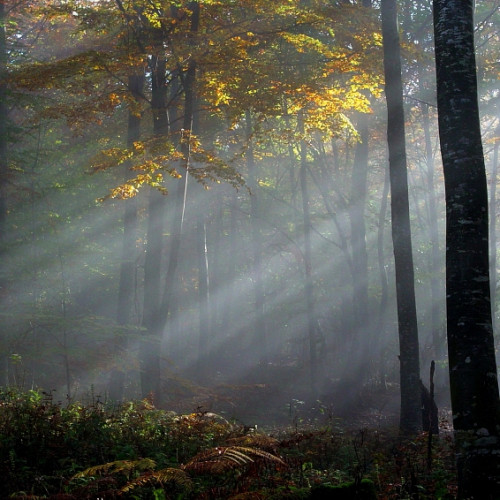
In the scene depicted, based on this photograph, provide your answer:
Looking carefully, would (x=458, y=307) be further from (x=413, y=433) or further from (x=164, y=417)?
(x=413, y=433)

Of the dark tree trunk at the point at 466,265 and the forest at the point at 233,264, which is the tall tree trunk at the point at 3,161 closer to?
the forest at the point at 233,264

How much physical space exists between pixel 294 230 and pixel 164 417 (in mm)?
21284

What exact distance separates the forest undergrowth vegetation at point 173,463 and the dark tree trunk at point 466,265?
1.65 feet

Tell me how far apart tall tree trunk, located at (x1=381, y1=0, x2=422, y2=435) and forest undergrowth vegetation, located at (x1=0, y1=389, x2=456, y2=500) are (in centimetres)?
359

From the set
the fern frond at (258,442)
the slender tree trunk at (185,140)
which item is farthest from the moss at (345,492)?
the slender tree trunk at (185,140)

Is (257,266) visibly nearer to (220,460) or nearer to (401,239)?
(401,239)

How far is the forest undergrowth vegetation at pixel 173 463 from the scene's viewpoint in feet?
14.4

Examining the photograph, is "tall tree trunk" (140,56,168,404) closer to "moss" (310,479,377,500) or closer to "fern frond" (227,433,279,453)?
"fern frond" (227,433,279,453)

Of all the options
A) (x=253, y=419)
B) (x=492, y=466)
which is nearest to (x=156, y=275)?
(x=253, y=419)

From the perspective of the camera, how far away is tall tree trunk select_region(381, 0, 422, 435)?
11.6 metres

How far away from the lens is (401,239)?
12000 mm

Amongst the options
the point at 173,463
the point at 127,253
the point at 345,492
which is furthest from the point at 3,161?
the point at 345,492

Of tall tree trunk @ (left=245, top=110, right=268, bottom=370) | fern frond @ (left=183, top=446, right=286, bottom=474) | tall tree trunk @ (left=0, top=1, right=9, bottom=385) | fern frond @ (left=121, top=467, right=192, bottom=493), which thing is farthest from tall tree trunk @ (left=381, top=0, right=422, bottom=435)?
tall tree trunk @ (left=245, top=110, right=268, bottom=370)

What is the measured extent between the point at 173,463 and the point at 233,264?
25029 mm
